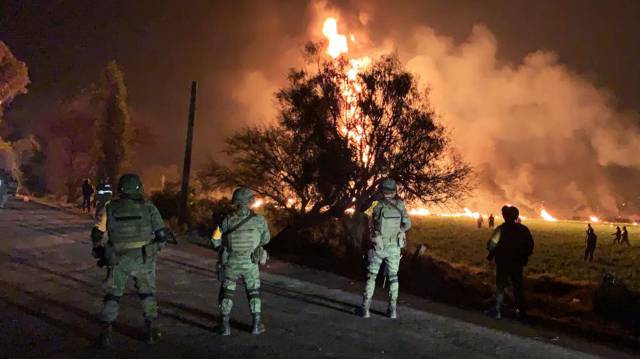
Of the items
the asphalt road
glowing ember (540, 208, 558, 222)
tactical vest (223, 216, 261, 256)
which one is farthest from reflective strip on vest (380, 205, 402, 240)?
glowing ember (540, 208, 558, 222)

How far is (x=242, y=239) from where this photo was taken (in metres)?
6.46

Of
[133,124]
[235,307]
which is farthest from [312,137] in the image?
Answer: [133,124]

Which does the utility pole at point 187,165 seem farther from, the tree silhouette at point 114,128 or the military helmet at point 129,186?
the tree silhouette at point 114,128

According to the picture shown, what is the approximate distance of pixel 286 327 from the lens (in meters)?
7.05

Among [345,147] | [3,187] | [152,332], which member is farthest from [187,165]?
[152,332]

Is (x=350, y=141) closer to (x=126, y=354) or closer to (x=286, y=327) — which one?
(x=286, y=327)

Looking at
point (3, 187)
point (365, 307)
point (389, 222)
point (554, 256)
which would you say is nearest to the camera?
point (389, 222)

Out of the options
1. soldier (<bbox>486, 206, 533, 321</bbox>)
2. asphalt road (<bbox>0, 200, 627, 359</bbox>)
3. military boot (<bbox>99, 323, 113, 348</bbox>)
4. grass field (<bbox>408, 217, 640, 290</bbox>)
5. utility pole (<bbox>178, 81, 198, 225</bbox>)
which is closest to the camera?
military boot (<bbox>99, 323, 113, 348</bbox>)

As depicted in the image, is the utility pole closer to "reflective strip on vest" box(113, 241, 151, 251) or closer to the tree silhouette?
"reflective strip on vest" box(113, 241, 151, 251)

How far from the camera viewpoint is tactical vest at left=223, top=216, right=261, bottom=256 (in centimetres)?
645

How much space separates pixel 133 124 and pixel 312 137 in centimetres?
2414

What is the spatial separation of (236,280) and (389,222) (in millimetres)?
2599

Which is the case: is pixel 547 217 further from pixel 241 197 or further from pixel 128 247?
pixel 128 247

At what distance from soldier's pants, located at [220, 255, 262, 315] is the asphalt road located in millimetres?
401
